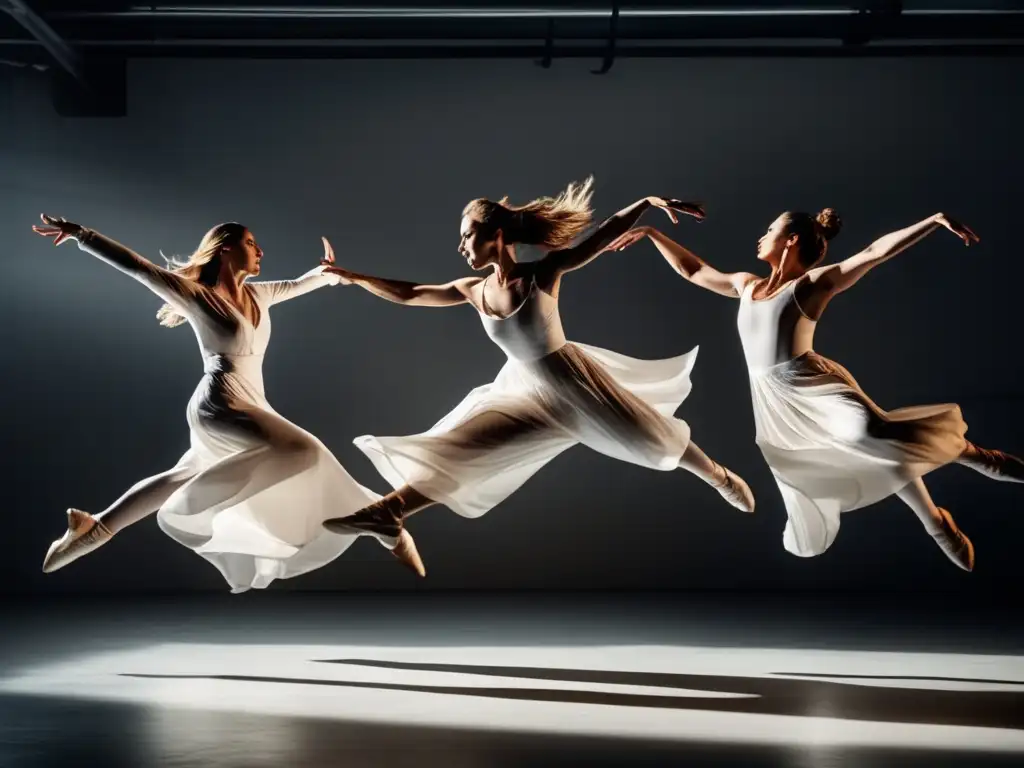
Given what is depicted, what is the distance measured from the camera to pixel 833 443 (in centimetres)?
452

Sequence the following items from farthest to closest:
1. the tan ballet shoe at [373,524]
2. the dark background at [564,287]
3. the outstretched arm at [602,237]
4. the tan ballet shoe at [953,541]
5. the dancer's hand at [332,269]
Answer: the dark background at [564,287], the dancer's hand at [332,269], the tan ballet shoe at [953,541], the outstretched arm at [602,237], the tan ballet shoe at [373,524]

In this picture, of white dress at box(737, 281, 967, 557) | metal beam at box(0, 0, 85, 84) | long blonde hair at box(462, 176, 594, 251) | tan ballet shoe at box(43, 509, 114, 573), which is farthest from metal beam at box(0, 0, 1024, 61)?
tan ballet shoe at box(43, 509, 114, 573)

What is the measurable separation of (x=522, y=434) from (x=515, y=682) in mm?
835

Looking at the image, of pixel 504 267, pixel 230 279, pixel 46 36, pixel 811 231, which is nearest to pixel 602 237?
pixel 504 267

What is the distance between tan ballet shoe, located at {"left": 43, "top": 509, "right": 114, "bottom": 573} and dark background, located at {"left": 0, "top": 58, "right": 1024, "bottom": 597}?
220 centimetres

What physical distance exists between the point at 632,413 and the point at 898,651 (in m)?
1.36

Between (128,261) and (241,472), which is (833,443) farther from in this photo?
(128,261)

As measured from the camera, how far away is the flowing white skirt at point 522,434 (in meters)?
4.39

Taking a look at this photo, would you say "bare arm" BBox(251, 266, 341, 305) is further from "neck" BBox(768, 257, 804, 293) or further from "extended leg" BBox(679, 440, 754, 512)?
"neck" BBox(768, 257, 804, 293)

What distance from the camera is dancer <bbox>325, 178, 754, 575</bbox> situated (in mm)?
4387

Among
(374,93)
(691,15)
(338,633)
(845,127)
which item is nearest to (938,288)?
(845,127)

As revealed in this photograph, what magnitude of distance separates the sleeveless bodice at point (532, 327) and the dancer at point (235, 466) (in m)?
0.75

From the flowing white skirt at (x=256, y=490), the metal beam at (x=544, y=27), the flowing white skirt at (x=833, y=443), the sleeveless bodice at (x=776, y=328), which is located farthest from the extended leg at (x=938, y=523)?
the metal beam at (x=544, y=27)

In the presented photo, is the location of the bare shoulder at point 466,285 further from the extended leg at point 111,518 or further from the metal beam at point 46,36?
the metal beam at point 46,36
